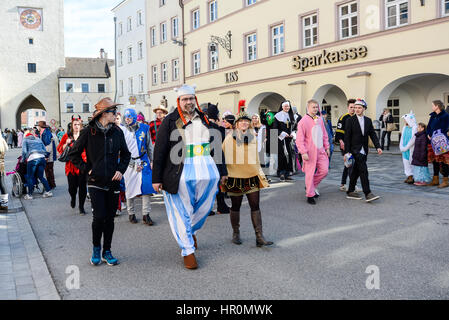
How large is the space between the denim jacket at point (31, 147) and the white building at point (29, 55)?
48.2 meters

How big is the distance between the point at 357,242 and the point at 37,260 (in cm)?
389

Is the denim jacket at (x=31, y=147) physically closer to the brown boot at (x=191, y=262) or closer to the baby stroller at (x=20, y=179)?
the baby stroller at (x=20, y=179)

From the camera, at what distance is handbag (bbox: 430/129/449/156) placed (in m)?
9.08

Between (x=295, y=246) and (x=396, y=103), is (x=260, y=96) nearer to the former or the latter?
(x=396, y=103)

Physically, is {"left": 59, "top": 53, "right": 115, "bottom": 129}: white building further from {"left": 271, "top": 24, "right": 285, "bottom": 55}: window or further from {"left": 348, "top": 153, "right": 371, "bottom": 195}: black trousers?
{"left": 348, "top": 153, "right": 371, "bottom": 195}: black trousers

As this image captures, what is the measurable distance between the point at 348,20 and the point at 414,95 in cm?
492

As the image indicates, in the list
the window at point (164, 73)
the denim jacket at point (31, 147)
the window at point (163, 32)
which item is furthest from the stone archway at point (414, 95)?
the window at point (163, 32)

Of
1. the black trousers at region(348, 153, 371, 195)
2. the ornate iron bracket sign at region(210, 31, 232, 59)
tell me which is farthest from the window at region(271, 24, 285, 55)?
the black trousers at region(348, 153, 371, 195)

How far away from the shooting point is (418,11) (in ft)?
53.9

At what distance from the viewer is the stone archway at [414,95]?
18.4 m

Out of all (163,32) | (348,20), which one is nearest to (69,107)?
(163,32)

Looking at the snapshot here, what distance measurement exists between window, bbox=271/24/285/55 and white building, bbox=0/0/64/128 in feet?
137

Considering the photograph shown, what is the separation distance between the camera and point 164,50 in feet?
117

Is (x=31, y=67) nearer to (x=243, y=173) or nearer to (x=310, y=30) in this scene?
(x=310, y=30)
